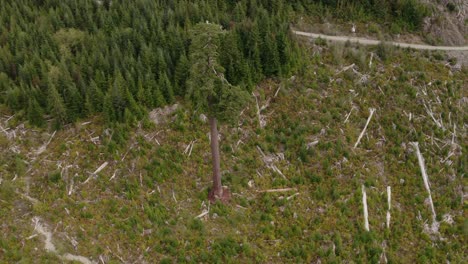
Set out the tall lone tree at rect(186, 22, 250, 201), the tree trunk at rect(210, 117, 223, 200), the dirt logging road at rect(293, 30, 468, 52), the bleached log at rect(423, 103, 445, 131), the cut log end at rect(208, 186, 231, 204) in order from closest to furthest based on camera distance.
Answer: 1. the tall lone tree at rect(186, 22, 250, 201)
2. the tree trunk at rect(210, 117, 223, 200)
3. the cut log end at rect(208, 186, 231, 204)
4. the bleached log at rect(423, 103, 445, 131)
5. the dirt logging road at rect(293, 30, 468, 52)

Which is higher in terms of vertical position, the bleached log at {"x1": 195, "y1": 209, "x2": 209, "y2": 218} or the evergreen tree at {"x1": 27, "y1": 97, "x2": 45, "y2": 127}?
the evergreen tree at {"x1": 27, "y1": 97, "x2": 45, "y2": 127}

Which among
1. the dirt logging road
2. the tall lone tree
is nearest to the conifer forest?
the tall lone tree

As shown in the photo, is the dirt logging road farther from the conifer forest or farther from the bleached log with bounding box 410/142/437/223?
the bleached log with bounding box 410/142/437/223

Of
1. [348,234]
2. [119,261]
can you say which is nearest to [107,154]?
[119,261]

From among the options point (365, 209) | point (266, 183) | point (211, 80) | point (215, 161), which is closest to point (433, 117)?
point (365, 209)

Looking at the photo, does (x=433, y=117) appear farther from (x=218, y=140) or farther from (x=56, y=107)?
(x=56, y=107)

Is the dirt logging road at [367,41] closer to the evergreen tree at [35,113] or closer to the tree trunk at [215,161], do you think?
the tree trunk at [215,161]

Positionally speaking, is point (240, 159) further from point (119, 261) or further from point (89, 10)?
point (89, 10)
